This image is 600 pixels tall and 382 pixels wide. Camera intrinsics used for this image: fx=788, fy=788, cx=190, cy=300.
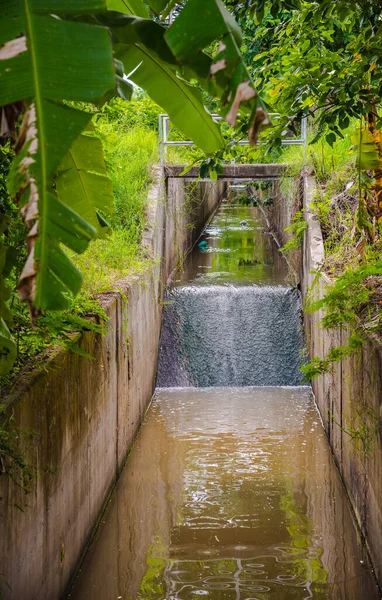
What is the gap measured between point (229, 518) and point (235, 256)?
12.7 m

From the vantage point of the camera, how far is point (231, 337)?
13.8m

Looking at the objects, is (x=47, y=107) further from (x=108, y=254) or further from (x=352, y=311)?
(x=108, y=254)

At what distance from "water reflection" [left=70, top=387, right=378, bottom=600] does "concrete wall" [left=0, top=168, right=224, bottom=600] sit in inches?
13.0

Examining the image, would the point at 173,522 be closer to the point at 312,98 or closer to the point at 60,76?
the point at 312,98

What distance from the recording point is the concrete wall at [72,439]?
15.2ft

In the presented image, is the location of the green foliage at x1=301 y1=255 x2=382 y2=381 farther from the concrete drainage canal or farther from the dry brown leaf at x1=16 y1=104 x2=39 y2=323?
the dry brown leaf at x1=16 y1=104 x2=39 y2=323

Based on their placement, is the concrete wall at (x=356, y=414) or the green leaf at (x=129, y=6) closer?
the green leaf at (x=129, y=6)

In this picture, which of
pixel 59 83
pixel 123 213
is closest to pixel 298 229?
pixel 123 213

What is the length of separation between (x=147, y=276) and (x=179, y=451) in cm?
305

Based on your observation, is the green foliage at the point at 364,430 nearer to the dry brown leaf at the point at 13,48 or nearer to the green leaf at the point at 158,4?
the green leaf at the point at 158,4

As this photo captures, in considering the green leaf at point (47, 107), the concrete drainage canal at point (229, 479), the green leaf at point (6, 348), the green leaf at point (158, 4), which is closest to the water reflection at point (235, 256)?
the concrete drainage canal at point (229, 479)

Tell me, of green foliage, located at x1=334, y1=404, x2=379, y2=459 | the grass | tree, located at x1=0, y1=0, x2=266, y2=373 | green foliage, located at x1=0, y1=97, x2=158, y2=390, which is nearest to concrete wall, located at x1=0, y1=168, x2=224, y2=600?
green foliage, located at x1=0, y1=97, x2=158, y2=390

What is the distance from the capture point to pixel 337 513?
759 cm

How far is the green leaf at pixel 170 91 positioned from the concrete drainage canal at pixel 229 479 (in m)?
3.64
